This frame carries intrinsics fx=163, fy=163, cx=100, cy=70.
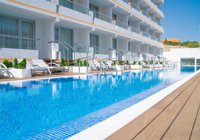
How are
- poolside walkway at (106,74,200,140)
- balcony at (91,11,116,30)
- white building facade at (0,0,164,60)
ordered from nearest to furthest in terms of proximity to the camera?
poolside walkway at (106,74,200,140) < white building facade at (0,0,164,60) < balcony at (91,11,116,30)

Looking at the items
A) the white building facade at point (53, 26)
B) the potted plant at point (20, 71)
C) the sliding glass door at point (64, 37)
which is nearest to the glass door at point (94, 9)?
the white building facade at point (53, 26)

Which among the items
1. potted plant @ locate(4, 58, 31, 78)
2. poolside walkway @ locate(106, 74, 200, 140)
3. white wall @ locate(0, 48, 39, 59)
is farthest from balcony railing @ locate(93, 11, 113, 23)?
poolside walkway @ locate(106, 74, 200, 140)

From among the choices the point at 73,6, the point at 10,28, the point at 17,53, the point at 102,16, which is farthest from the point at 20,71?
the point at 102,16

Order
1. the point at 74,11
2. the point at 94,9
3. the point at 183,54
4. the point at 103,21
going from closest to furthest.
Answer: the point at 74,11, the point at 103,21, the point at 94,9, the point at 183,54

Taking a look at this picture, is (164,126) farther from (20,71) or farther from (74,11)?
(74,11)

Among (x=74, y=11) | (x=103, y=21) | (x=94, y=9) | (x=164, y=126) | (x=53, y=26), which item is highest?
(x=94, y=9)

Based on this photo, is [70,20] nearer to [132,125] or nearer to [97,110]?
[97,110]

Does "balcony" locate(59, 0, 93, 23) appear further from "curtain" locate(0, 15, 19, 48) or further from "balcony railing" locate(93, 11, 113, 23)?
"curtain" locate(0, 15, 19, 48)

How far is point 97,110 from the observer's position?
3.10m

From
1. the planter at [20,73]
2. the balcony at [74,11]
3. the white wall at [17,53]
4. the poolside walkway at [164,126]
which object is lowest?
the poolside walkway at [164,126]

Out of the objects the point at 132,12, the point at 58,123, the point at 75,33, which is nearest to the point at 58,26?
the point at 75,33

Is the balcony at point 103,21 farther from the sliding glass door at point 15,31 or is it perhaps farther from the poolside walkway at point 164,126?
the poolside walkway at point 164,126

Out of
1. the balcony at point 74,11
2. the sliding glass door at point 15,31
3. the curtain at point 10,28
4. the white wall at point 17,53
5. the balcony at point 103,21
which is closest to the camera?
the white wall at point 17,53

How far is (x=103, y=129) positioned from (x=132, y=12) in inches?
910
